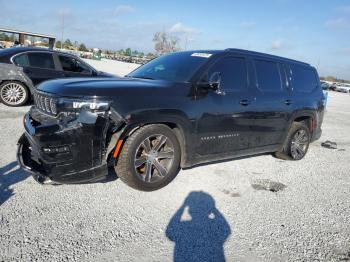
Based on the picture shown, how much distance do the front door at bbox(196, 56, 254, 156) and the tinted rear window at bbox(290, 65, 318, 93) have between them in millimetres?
1590

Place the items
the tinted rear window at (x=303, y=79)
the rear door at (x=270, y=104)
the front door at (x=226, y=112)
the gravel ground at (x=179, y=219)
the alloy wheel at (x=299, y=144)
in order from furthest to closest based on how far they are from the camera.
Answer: the alloy wheel at (x=299, y=144), the tinted rear window at (x=303, y=79), the rear door at (x=270, y=104), the front door at (x=226, y=112), the gravel ground at (x=179, y=219)

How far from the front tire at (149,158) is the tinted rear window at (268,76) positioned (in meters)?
2.02

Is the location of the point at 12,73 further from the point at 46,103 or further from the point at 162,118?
the point at 162,118

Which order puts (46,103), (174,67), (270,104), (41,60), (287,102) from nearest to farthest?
1. (46,103)
2. (174,67)
3. (270,104)
4. (287,102)
5. (41,60)

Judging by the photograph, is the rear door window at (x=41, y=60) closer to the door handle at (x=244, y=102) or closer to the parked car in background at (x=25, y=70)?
the parked car in background at (x=25, y=70)

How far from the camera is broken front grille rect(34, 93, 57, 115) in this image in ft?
11.1

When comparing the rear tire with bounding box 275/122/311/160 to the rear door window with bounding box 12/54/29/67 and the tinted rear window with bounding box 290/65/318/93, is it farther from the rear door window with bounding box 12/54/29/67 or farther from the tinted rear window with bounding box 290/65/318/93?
the rear door window with bounding box 12/54/29/67

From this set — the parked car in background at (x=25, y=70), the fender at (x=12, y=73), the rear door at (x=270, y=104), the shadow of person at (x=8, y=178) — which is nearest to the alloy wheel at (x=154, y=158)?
the shadow of person at (x=8, y=178)

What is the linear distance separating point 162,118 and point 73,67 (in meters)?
6.07

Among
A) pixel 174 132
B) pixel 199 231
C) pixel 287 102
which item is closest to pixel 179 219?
pixel 199 231

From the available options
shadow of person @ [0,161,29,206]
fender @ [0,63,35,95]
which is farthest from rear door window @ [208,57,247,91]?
fender @ [0,63,35,95]

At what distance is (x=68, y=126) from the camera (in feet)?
10.4

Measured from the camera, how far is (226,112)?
173 inches

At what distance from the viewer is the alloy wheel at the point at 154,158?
3792mm
